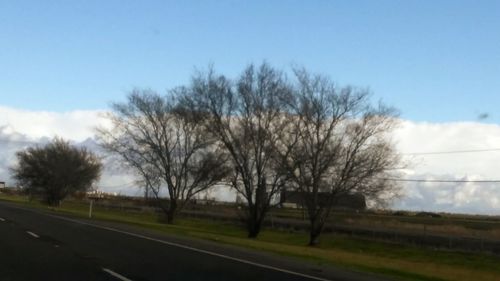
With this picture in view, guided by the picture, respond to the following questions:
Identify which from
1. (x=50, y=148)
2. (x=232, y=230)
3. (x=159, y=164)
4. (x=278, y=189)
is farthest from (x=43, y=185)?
(x=278, y=189)

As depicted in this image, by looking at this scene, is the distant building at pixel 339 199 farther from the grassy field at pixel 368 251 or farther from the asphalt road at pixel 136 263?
the asphalt road at pixel 136 263

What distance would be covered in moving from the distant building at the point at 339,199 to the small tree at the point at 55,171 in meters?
53.3

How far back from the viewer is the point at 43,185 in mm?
96375

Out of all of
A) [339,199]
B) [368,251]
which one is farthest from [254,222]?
[368,251]

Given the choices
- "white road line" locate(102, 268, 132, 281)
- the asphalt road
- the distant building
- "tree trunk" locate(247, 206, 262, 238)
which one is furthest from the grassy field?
"white road line" locate(102, 268, 132, 281)

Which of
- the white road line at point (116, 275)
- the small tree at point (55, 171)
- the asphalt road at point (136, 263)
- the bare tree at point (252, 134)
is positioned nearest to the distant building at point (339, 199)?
the bare tree at point (252, 134)

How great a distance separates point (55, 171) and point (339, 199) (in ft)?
191

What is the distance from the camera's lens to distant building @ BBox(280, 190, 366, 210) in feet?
149

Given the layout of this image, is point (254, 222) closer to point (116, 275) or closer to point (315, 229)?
point (315, 229)

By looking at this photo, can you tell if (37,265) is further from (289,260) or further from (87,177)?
(87,177)

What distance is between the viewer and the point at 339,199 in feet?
151

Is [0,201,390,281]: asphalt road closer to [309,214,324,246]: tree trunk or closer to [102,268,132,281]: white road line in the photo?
[102,268,132,281]: white road line

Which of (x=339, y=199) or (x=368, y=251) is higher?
(x=339, y=199)

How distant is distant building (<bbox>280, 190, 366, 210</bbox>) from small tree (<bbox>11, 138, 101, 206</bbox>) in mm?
53264
